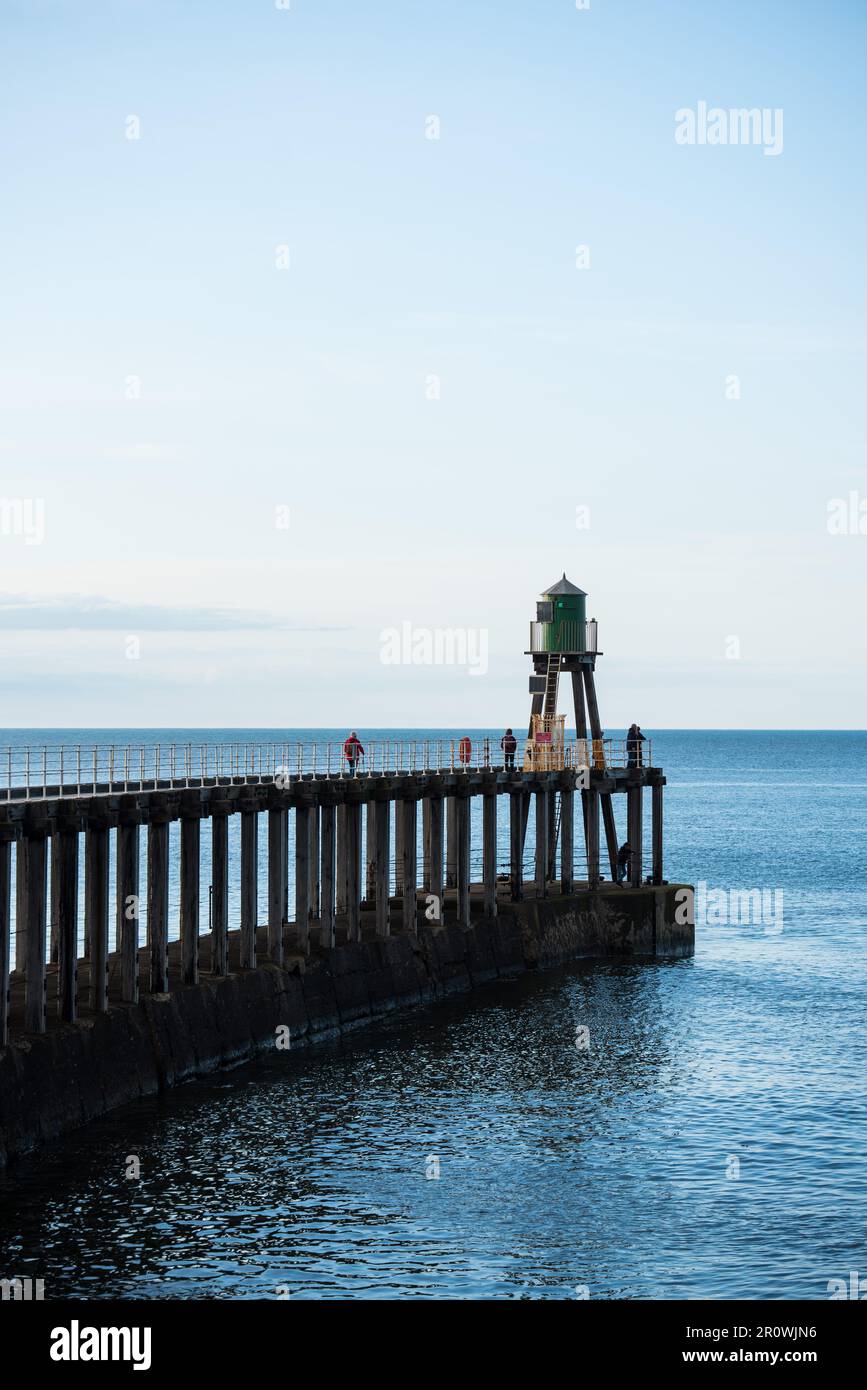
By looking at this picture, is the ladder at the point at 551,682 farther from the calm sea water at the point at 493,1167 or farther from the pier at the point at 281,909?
the calm sea water at the point at 493,1167

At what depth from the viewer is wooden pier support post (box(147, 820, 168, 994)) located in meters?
29.7

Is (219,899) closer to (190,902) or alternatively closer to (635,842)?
(190,902)

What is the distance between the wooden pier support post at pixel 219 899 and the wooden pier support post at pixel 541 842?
48.7ft

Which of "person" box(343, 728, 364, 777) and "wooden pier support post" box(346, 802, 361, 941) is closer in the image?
"wooden pier support post" box(346, 802, 361, 941)

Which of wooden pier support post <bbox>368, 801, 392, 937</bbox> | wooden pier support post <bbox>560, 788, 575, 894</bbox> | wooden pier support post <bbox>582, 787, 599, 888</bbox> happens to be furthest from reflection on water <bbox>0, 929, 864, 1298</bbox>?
wooden pier support post <bbox>582, 787, 599, 888</bbox>

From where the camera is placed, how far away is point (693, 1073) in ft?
109

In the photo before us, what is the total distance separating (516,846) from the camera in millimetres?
48844

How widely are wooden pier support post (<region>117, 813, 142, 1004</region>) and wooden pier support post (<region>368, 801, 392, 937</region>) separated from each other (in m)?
7.89

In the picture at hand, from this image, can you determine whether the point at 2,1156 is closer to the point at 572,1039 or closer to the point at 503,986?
the point at 572,1039

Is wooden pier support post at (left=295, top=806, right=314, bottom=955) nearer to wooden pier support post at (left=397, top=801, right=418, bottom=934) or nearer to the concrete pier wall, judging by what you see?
the concrete pier wall
